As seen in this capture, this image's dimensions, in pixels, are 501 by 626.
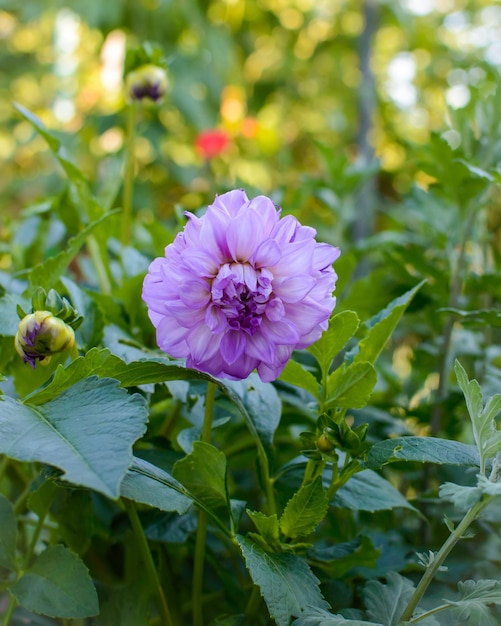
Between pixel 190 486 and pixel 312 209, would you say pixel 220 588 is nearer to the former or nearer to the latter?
pixel 190 486

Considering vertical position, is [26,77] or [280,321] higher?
[280,321]

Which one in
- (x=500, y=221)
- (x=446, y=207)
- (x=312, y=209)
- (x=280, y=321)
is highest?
(x=280, y=321)

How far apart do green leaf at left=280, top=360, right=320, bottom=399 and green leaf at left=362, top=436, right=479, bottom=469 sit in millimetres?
61

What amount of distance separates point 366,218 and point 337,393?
3.17ft

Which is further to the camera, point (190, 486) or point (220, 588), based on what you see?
point (220, 588)

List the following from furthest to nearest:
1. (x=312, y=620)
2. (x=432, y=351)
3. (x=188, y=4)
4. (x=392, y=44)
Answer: (x=392, y=44)
(x=188, y=4)
(x=432, y=351)
(x=312, y=620)

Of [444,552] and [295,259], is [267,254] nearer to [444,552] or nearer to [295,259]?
[295,259]

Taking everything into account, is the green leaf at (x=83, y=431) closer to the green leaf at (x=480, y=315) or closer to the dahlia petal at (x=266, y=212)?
the dahlia petal at (x=266, y=212)

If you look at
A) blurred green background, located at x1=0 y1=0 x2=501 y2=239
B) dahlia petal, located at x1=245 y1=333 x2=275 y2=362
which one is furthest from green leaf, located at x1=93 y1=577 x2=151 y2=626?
blurred green background, located at x1=0 y1=0 x2=501 y2=239

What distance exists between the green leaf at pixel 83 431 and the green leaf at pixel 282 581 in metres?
0.10

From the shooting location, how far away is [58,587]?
16.5 inches

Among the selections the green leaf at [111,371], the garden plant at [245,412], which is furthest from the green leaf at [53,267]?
the green leaf at [111,371]

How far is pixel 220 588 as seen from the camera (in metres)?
0.59

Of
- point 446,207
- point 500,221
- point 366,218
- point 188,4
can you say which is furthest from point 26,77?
point 446,207
